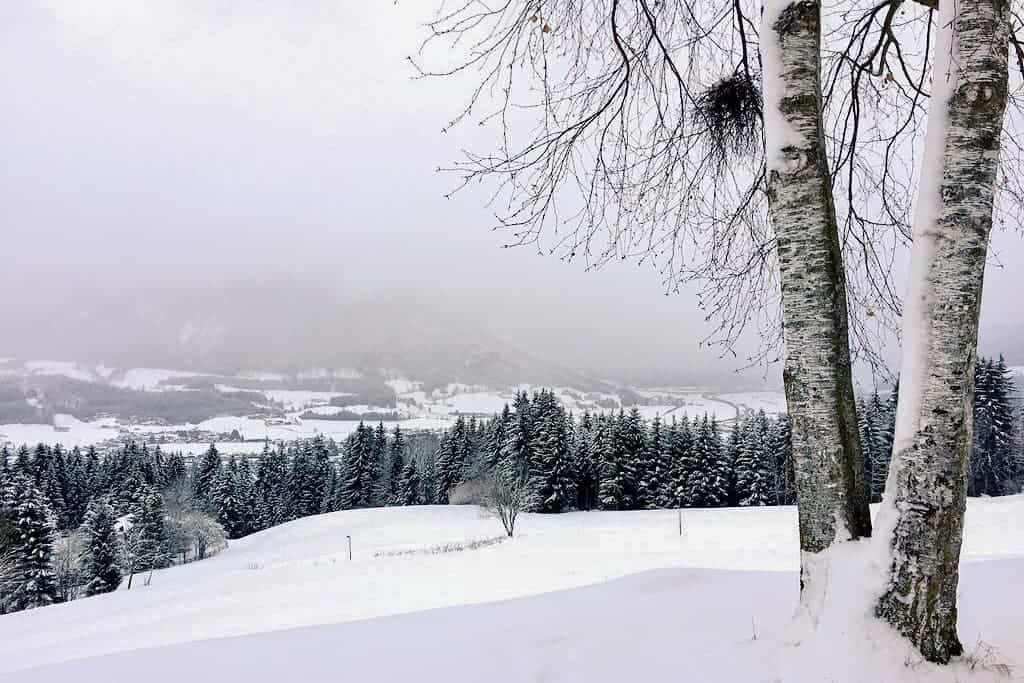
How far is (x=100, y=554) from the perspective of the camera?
84.7 ft

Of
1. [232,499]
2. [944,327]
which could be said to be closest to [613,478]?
[232,499]

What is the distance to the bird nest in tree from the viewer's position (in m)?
3.35

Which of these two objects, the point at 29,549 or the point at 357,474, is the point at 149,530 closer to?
the point at 29,549

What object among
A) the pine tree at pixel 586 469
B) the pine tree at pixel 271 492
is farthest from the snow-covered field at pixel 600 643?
the pine tree at pixel 271 492

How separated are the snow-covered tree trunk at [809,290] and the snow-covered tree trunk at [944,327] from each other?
0.59 ft

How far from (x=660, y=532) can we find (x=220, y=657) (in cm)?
2008

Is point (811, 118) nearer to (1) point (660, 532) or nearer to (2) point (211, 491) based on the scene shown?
(1) point (660, 532)

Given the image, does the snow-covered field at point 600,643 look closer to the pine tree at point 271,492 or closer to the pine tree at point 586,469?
the pine tree at point 586,469

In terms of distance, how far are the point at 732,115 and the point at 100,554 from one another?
3284 cm

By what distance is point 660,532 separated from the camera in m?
20.6

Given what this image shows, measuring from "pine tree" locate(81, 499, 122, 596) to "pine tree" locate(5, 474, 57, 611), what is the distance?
1.73 m

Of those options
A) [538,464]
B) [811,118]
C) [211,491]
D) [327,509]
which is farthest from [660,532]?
[211,491]

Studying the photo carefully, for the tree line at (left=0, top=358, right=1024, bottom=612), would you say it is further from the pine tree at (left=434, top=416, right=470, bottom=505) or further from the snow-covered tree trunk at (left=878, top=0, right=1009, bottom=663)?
the snow-covered tree trunk at (left=878, top=0, right=1009, bottom=663)

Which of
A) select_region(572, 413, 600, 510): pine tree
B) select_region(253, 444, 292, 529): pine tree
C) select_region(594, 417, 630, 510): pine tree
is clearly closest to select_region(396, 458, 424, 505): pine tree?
select_region(253, 444, 292, 529): pine tree
